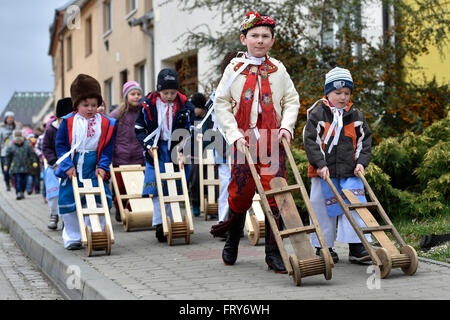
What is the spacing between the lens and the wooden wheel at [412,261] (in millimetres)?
5074

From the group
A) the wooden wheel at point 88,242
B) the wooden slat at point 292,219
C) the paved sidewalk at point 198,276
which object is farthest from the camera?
the wooden wheel at point 88,242

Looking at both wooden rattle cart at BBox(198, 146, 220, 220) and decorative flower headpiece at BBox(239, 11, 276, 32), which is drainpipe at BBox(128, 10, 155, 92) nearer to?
wooden rattle cart at BBox(198, 146, 220, 220)

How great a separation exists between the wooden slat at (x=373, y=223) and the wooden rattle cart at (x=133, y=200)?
3707 millimetres

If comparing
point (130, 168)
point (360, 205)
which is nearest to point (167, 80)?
point (130, 168)

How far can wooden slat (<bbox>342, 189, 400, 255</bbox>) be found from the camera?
17.0ft

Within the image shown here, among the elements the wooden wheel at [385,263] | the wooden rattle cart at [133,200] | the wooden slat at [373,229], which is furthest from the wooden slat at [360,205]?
the wooden rattle cart at [133,200]

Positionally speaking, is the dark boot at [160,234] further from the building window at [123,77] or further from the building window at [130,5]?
the building window at [123,77]

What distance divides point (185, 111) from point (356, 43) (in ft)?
13.3

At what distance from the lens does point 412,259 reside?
5086mm

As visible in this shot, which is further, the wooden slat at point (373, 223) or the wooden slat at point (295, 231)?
the wooden slat at point (373, 223)

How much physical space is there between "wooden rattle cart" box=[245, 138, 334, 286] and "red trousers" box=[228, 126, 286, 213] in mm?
172

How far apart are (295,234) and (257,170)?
0.76 metres
